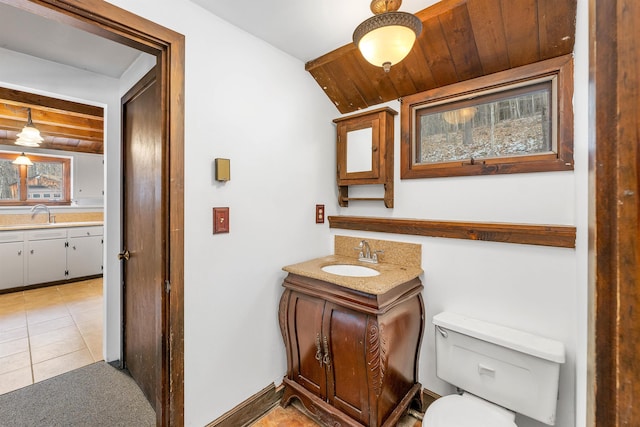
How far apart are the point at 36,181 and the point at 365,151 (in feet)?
18.3

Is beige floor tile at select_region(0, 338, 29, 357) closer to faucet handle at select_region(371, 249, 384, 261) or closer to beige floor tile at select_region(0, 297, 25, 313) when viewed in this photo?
beige floor tile at select_region(0, 297, 25, 313)

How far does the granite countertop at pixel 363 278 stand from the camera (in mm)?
1391

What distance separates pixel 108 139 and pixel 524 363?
2.97 m

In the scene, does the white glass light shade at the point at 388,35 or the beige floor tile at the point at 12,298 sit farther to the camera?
the beige floor tile at the point at 12,298

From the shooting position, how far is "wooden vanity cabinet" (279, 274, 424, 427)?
1.37 meters

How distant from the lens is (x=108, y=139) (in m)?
2.09

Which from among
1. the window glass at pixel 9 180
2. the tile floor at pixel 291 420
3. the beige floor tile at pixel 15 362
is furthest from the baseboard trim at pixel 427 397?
the window glass at pixel 9 180

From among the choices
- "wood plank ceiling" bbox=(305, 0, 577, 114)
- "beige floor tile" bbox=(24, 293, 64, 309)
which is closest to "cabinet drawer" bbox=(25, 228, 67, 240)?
"beige floor tile" bbox=(24, 293, 64, 309)

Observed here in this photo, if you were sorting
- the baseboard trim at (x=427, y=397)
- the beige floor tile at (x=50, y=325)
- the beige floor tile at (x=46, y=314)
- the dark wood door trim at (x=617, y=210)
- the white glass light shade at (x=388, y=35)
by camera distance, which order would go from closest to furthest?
the dark wood door trim at (x=617, y=210), the white glass light shade at (x=388, y=35), the baseboard trim at (x=427, y=397), the beige floor tile at (x=50, y=325), the beige floor tile at (x=46, y=314)

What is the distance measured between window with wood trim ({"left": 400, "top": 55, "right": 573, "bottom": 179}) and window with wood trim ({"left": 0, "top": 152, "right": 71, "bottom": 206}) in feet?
18.9

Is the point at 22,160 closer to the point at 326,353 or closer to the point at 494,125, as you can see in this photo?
the point at 326,353

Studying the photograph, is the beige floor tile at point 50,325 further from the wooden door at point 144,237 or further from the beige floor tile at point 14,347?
the wooden door at point 144,237

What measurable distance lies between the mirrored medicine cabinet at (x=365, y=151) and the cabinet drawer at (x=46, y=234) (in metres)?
4.47

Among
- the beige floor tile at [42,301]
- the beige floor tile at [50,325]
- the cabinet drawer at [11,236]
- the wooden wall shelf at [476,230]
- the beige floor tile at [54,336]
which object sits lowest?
the beige floor tile at [54,336]
